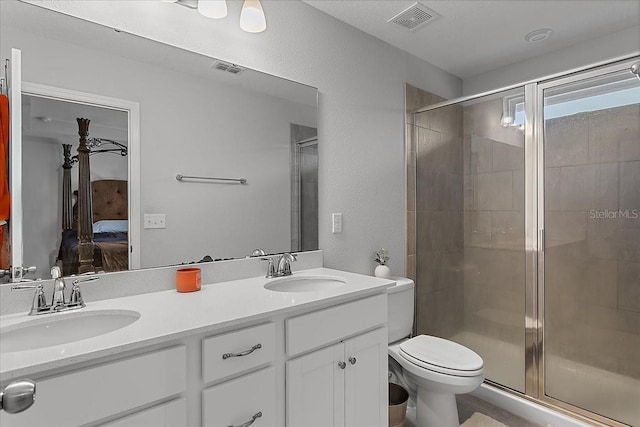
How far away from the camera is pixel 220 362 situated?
Result: 1.08m

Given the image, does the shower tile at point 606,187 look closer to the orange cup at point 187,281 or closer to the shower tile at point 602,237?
the shower tile at point 602,237

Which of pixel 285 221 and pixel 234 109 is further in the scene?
pixel 285 221

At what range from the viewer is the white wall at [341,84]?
1594 millimetres

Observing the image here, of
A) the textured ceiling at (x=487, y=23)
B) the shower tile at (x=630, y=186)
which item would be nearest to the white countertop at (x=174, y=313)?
the shower tile at (x=630, y=186)

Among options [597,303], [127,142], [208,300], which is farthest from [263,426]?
[597,303]

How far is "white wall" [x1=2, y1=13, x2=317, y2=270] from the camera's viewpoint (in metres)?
1.33

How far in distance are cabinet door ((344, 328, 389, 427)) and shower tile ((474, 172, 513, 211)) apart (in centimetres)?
124

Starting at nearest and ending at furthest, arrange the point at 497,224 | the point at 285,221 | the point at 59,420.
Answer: the point at 59,420 < the point at 285,221 < the point at 497,224

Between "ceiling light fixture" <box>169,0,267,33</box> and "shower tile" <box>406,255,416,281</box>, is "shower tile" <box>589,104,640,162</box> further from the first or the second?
"ceiling light fixture" <box>169,0,267,33</box>

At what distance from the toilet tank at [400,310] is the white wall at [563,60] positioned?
5.66 ft

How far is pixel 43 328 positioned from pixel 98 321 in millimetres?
146

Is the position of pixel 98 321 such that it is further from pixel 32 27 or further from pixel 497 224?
pixel 497 224

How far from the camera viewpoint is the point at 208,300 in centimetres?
131

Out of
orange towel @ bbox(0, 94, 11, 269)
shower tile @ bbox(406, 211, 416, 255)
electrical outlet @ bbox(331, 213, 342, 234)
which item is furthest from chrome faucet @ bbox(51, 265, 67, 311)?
shower tile @ bbox(406, 211, 416, 255)
